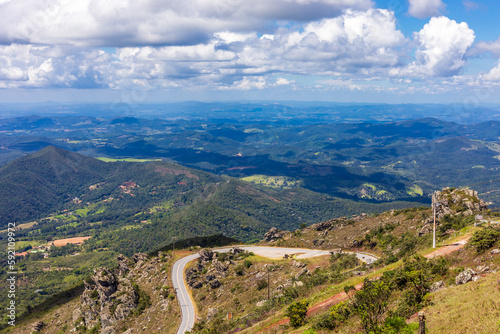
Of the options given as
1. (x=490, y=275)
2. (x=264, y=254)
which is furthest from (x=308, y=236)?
(x=490, y=275)

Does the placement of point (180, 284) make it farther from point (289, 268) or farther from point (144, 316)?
point (289, 268)

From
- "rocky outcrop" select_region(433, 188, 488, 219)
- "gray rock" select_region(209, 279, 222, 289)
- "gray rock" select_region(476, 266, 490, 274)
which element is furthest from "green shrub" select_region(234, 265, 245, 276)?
"gray rock" select_region(476, 266, 490, 274)

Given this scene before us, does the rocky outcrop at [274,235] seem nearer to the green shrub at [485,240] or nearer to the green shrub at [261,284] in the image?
the green shrub at [261,284]

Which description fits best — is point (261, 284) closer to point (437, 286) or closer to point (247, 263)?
point (247, 263)

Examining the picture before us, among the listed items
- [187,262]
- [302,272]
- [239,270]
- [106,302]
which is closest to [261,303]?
[302,272]

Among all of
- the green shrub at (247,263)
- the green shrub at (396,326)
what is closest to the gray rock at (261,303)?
the green shrub at (247,263)

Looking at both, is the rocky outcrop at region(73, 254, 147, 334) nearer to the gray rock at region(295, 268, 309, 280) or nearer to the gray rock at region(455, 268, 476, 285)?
the gray rock at region(295, 268, 309, 280)
